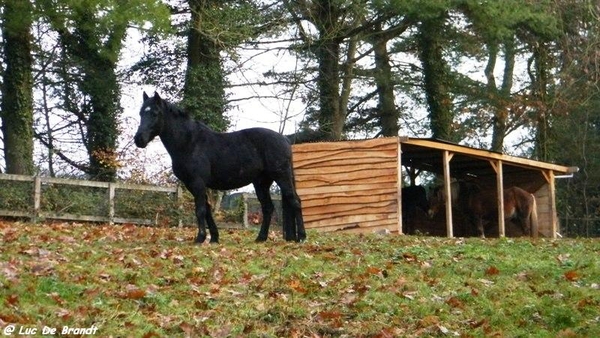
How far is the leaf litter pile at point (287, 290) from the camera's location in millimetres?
9844

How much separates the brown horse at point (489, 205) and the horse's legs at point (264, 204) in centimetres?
1068

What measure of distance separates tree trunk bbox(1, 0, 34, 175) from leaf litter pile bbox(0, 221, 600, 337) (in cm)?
1416

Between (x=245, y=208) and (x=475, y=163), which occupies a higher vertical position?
(x=475, y=163)

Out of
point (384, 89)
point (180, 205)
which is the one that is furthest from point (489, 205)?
point (384, 89)

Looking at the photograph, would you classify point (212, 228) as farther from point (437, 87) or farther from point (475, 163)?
point (437, 87)

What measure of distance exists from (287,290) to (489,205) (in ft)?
56.0

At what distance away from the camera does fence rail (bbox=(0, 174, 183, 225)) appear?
81.8 feet

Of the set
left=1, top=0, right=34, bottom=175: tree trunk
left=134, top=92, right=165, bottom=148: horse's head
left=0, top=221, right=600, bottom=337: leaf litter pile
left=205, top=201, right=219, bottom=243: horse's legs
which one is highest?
left=1, top=0, right=34, bottom=175: tree trunk

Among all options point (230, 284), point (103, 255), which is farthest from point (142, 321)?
point (103, 255)

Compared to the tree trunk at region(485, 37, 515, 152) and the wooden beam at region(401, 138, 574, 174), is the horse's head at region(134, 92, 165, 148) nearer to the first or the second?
the wooden beam at region(401, 138, 574, 174)

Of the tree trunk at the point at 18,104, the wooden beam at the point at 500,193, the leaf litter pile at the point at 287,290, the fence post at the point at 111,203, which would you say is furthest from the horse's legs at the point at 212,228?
the tree trunk at the point at 18,104

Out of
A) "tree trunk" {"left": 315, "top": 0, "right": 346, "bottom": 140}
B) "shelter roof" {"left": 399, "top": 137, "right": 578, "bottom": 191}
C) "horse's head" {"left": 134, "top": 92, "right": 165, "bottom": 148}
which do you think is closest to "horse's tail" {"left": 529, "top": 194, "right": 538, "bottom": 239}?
"shelter roof" {"left": 399, "top": 137, "right": 578, "bottom": 191}

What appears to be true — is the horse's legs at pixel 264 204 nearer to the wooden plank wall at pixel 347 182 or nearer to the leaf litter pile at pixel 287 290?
the leaf litter pile at pixel 287 290

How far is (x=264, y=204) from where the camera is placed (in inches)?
693
